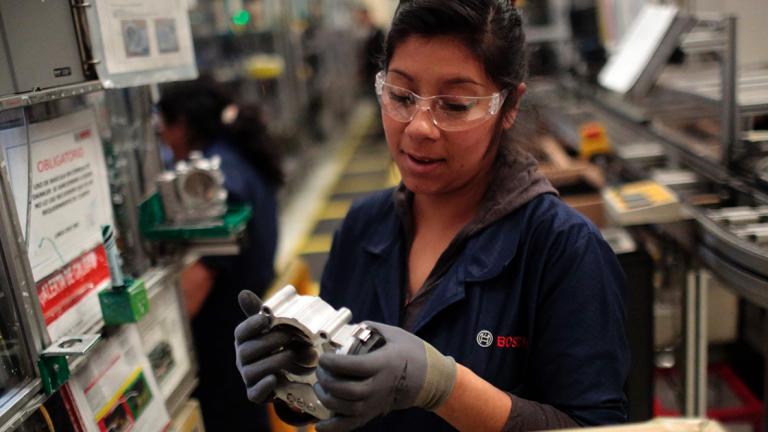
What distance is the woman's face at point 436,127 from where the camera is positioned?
118cm

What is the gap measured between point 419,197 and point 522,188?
0.27 metres

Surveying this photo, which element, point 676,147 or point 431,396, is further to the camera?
point 676,147

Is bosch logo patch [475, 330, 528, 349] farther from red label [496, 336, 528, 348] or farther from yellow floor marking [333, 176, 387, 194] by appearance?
yellow floor marking [333, 176, 387, 194]

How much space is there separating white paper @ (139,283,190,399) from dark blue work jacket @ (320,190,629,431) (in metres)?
0.58

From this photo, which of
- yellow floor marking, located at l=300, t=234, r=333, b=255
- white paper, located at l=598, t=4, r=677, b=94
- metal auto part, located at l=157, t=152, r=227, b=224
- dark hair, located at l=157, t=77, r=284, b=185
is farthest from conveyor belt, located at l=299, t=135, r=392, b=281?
metal auto part, located at l=157, t=152, r=227, b=224

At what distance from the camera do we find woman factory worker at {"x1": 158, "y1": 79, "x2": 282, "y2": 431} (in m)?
2.50

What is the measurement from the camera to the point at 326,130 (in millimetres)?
8711

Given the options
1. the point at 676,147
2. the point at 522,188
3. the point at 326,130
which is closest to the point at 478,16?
the point at 522,188

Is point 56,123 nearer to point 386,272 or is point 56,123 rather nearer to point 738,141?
point 386,272

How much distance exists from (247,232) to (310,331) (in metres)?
1.60

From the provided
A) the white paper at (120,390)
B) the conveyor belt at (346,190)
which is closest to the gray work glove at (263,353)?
the white paper at (120,390)

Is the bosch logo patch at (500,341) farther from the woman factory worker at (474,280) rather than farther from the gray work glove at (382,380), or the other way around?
the gray work glove at (382,380)

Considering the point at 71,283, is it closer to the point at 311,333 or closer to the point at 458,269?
the point at 311,333

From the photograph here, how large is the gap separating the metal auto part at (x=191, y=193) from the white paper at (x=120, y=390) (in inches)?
13.1
